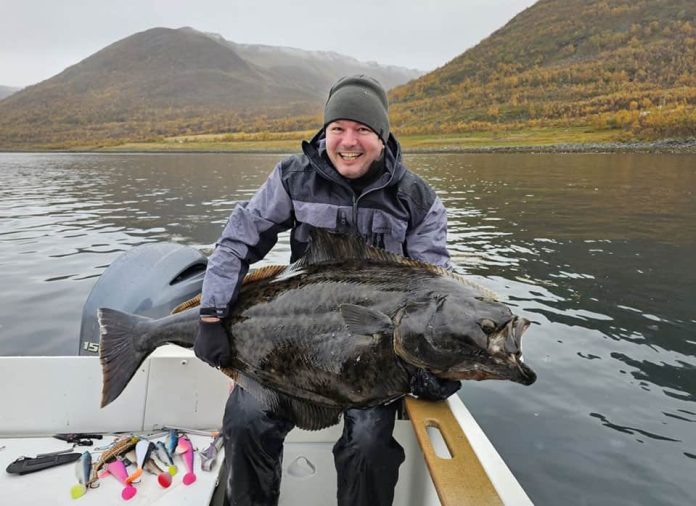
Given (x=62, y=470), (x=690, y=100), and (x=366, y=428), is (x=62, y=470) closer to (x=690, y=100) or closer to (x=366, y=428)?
(x=366, y=428)

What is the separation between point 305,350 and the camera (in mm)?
2719

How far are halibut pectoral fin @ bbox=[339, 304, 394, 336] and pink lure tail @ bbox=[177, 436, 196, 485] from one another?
1879 millimetres

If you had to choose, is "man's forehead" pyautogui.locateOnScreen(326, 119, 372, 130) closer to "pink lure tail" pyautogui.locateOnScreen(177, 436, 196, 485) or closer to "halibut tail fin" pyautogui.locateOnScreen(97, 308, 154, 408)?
"halibut tail fin" pyautogui.locateOnScreen(97, 308, 154, 408)

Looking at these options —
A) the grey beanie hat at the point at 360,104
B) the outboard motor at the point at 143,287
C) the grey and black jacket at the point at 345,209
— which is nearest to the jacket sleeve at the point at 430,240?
the grey and black jacket at the point at 345,209

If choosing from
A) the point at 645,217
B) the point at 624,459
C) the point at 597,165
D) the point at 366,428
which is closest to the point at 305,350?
the point at 366,428

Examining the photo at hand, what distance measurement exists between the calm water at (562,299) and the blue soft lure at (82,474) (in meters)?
3.57

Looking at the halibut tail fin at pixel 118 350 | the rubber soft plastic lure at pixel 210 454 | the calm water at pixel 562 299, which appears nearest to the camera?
the halibut tail fin at pixel 118 350

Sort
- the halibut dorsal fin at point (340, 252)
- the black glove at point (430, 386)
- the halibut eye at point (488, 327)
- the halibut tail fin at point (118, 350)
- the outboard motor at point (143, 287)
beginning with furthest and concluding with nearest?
the outboard motor at point (143, 287), the halibut tail fin at point (118, 350), the halibut dorsal fin at point (340, 252), the black glove at point (430, 386), the halibut eye at point (488, 327)

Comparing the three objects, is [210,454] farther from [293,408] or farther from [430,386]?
[430,386]

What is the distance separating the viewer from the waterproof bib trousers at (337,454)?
2865mm

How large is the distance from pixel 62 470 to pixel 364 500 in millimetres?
2124

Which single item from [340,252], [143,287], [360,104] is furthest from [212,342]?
[143,287]

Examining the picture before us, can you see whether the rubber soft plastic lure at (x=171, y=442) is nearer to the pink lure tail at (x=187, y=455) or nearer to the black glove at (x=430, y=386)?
the pink lure tail at (x=187, y=455)

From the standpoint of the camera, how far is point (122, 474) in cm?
343
